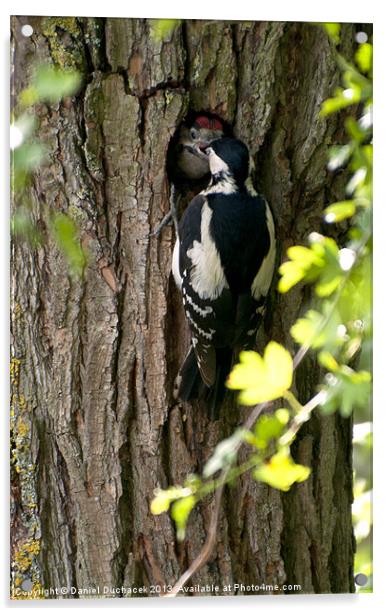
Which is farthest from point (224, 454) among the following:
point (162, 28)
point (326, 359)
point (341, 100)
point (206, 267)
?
point (162, 28)

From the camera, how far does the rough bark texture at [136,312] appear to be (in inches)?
69.7

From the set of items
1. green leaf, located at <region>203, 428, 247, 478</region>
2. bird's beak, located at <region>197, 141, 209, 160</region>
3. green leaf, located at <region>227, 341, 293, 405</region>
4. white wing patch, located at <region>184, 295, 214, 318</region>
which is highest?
bird's beak, located at <region>197, 141, 209, 160</region>

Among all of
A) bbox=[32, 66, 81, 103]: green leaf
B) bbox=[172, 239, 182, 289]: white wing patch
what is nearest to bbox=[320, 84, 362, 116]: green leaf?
bbox=[172, 239, 182, 289]: white wing patch

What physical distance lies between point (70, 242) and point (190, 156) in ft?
1.09

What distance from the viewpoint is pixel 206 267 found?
1763 millimetres

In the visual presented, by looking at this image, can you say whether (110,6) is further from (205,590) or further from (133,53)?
(205,590)

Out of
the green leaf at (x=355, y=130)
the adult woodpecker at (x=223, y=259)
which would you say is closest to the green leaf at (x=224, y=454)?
the adult woodpecker at (x=223, y=259)

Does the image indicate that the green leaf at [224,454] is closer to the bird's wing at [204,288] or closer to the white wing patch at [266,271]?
the bird's wing at [204,288]

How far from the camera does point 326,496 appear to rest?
188 cm

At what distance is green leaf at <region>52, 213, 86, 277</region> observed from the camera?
1.79 meters

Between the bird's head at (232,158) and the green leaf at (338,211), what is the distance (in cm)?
21

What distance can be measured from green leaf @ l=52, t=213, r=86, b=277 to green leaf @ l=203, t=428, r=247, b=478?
0.49 m

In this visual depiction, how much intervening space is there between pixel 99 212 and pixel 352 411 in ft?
2.38

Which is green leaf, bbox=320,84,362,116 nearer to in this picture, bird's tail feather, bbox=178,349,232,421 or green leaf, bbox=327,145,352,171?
green leaf, bbox=327,145,352,171
